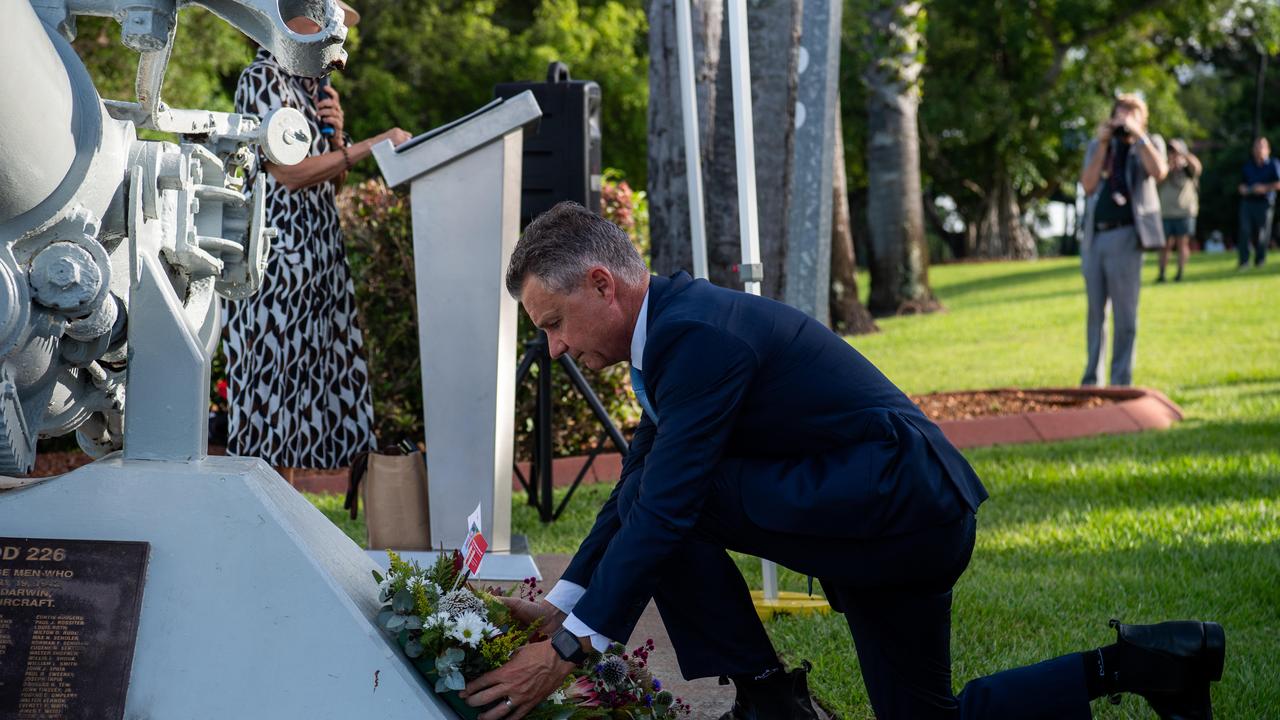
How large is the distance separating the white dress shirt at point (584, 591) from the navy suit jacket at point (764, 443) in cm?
2

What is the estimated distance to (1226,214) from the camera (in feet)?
132

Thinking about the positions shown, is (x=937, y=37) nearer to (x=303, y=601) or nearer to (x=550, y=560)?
(x=550, y=560)

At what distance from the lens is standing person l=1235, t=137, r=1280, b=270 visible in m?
19.5

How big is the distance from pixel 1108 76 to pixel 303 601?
28.4m

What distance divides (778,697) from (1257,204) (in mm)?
19329

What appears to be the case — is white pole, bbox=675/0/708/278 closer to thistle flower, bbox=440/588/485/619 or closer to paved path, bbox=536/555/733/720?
paved path, bbox=536/555/733/720

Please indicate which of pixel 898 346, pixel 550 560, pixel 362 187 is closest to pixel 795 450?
pixel 550 560

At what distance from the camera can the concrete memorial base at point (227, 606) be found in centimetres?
272

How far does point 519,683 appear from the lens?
279 cm

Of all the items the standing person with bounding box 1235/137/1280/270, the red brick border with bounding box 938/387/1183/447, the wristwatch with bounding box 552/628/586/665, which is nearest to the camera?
the wristwatch with bounding box 552/628/586/665

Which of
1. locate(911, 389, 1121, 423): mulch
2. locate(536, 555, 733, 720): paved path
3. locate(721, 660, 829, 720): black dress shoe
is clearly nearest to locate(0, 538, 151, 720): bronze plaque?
locate(721, 660, 829, 720): black dress shoe

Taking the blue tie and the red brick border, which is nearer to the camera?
the blue tie

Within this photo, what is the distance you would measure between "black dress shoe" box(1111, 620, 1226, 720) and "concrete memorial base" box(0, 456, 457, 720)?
1.58m

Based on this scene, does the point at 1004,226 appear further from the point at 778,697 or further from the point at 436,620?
the point at 436,620
